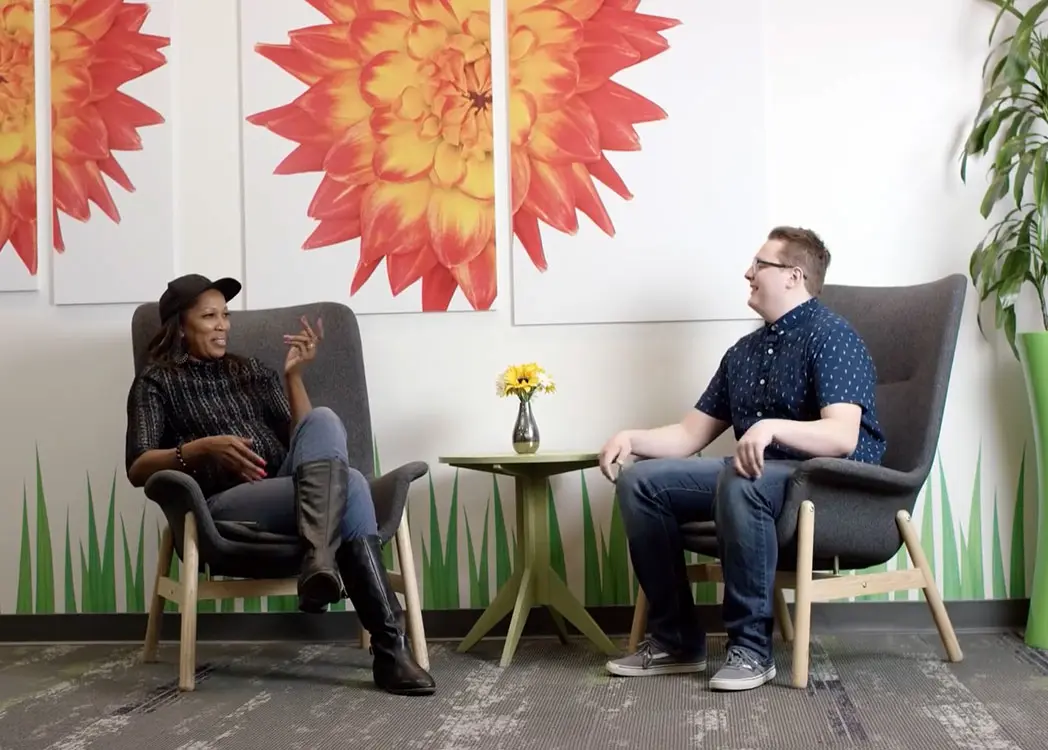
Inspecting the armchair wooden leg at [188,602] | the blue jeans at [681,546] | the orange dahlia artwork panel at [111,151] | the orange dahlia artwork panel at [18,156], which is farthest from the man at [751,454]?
the orange dahlia artwork panel at [18,156]

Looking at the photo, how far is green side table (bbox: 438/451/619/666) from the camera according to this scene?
304 cm

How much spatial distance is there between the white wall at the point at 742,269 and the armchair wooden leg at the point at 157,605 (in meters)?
0.35

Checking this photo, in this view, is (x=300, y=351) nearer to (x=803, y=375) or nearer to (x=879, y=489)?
(x=803, y=375)

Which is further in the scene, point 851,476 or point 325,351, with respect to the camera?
point 325,351

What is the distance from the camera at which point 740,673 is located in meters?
2.52

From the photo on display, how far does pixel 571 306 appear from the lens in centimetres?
344

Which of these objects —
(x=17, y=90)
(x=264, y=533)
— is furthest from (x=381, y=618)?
(x=17, y=90)

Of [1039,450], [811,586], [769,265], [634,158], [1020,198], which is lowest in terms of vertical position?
[811,586]

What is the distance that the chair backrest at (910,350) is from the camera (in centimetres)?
282

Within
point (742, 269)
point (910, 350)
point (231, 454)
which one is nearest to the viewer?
point (231, 454)

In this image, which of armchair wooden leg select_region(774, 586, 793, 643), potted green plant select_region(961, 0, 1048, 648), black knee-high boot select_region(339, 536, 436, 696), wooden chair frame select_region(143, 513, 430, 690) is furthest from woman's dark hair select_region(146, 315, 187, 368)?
potted green plant select_region(961, 0, 1048, 648)

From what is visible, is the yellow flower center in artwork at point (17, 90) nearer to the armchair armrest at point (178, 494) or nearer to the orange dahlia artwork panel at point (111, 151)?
the orange dahlia artwork panel at point (111, 151)

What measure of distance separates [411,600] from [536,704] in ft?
1.73

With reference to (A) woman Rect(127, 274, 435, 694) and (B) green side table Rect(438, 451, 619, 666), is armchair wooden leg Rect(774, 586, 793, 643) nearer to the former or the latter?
(B) green side table Rect(438, 451, 619, 666)
